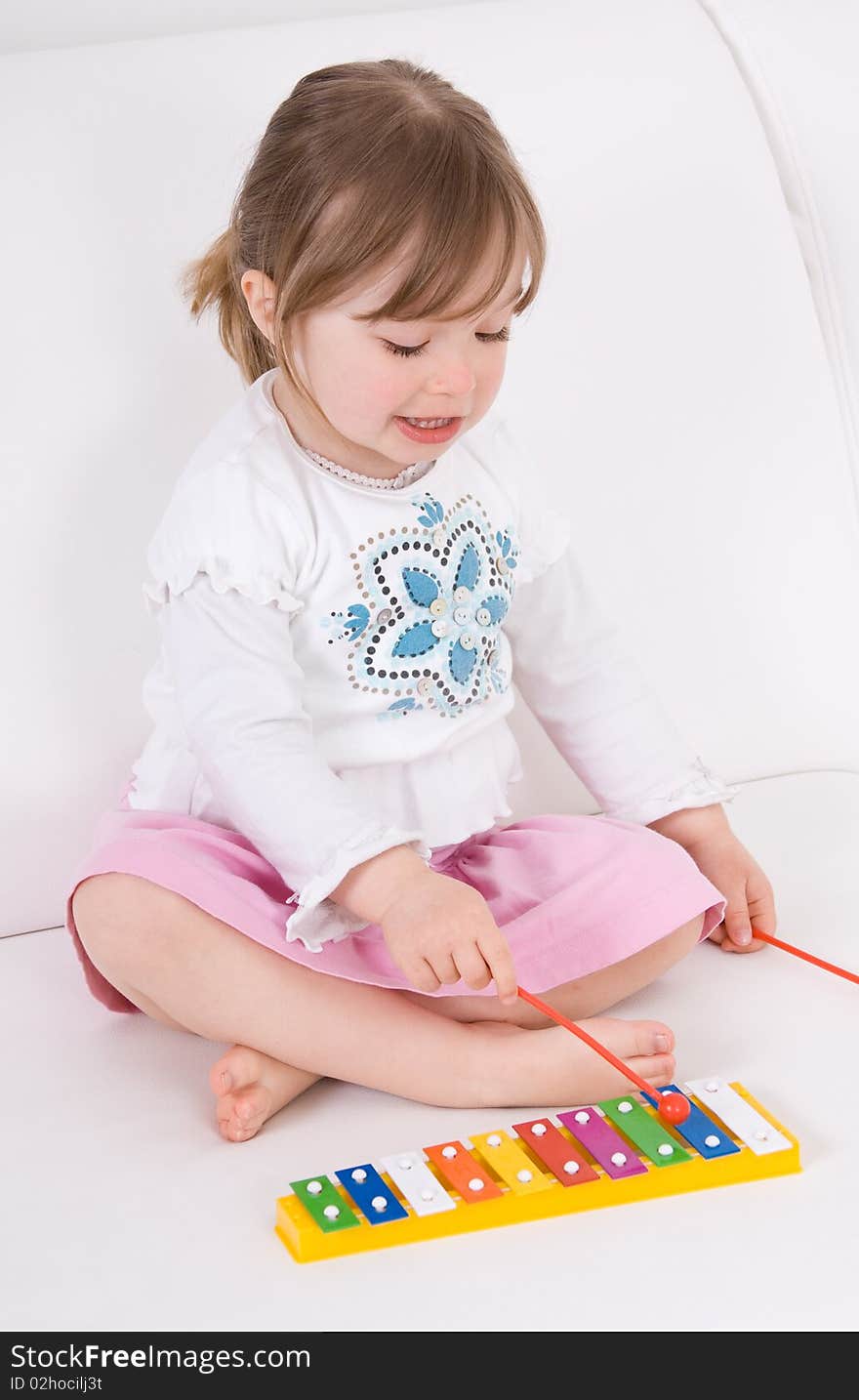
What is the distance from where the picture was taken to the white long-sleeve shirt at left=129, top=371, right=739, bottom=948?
3.12 feet

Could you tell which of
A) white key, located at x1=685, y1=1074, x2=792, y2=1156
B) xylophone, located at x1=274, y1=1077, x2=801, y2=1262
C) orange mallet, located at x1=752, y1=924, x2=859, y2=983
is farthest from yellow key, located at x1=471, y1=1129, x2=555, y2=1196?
orange mallet, located at x1=752, y1=924, x2=859, y2=983

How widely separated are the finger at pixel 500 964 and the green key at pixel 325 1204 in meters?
0.14

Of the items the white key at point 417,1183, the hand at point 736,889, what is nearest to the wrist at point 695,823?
the hand at point 736,889

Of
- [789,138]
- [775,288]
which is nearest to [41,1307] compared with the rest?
[775,288]

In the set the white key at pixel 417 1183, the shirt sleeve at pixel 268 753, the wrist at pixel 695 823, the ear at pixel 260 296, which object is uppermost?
the ear at pixel 260 296

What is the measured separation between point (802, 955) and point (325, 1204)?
0.38 metres

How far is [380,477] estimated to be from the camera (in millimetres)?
1046

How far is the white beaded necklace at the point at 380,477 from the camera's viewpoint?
3.38 feet

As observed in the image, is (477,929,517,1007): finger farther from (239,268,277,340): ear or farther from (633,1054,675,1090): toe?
(239,268,277,340): ear

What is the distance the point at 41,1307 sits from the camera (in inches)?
28.9

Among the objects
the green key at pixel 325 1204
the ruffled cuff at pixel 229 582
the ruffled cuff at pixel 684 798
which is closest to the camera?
the green key at pixel 325 1204

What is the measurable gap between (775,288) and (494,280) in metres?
0.46

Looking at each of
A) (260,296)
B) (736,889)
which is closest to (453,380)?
(260,296)

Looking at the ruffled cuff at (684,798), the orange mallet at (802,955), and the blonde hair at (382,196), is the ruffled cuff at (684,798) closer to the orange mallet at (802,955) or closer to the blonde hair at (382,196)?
the orange mallet at (802,955)
